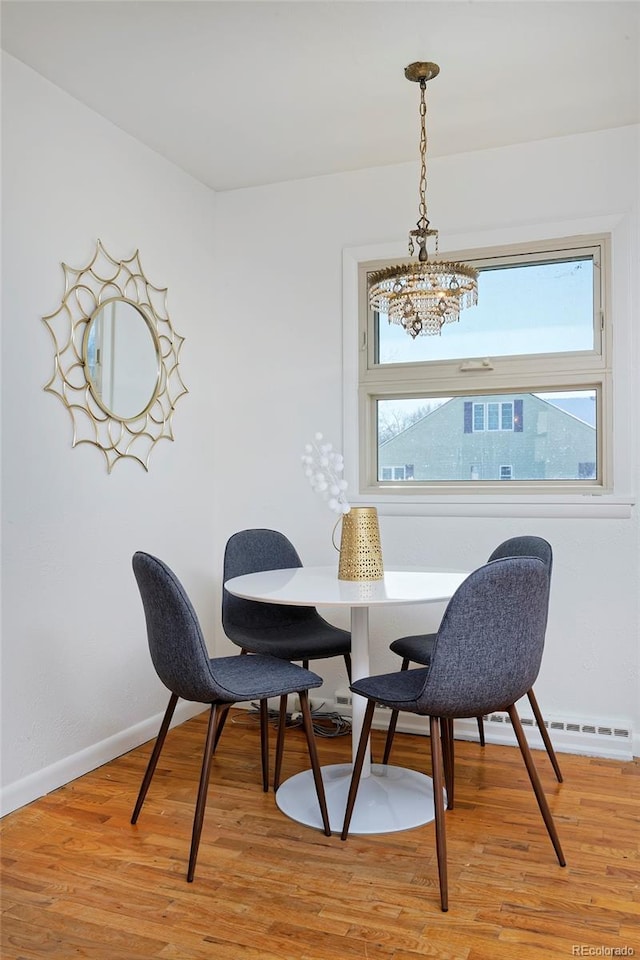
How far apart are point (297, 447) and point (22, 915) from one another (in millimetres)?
2236

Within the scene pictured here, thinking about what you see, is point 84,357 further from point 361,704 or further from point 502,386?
point 502,386

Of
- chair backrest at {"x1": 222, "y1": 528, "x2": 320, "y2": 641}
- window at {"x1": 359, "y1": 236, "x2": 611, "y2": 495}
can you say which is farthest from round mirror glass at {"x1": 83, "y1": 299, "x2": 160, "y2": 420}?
window at {"x1": 359, "y1": 236, "x2": 611, "y2": 495}

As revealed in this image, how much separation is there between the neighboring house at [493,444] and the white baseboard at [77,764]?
1502mm

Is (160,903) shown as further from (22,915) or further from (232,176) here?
(232,176)

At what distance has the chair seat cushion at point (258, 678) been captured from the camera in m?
2.24

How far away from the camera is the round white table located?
2348mm

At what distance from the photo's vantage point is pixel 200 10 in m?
2.33

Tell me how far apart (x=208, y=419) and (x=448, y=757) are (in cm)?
198

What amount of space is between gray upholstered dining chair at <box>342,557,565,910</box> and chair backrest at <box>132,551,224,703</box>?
509 millimetres

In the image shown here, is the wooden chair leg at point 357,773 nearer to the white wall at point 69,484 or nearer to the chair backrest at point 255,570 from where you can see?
the chair backrest at point 255,570

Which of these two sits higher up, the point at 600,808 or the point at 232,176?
the point at 232,176

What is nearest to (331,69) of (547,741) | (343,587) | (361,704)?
(343,587)

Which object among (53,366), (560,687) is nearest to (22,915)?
(53,366)

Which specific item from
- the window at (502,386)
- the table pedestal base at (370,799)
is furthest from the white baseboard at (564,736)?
the window at (502,386)
